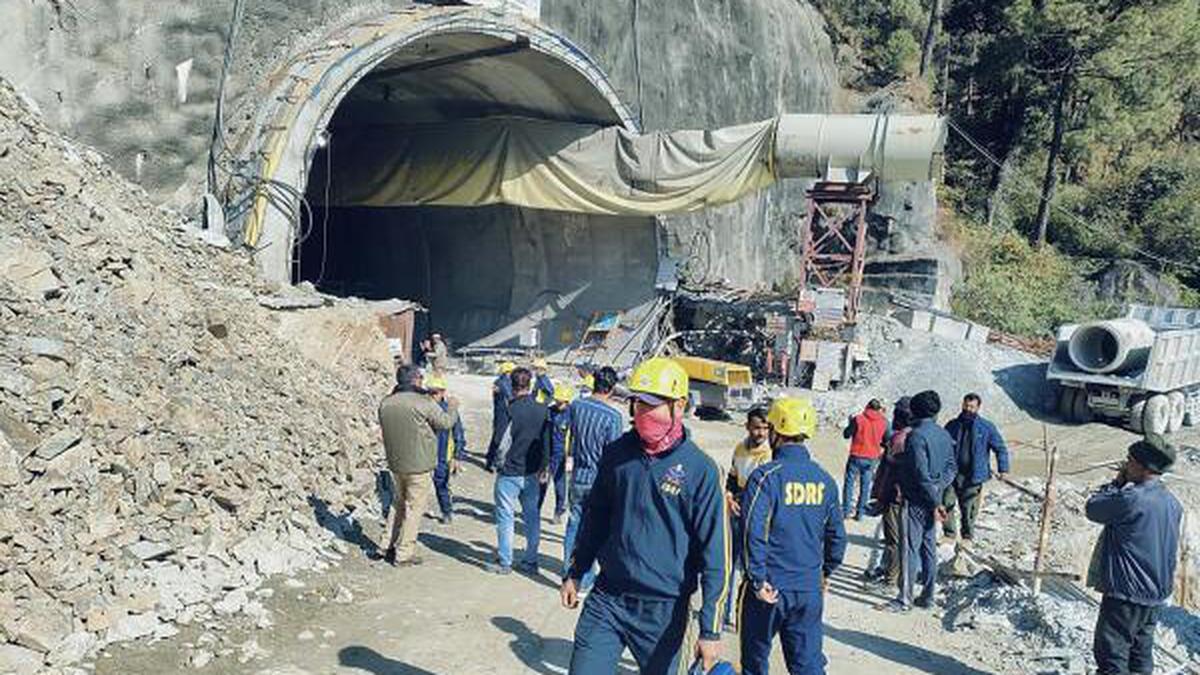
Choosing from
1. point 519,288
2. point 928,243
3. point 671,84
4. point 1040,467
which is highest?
point 671,84

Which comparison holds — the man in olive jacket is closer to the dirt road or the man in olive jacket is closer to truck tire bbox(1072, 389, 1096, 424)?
the dirt road

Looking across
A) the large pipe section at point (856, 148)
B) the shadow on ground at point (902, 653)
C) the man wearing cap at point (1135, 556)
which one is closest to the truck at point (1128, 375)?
the large pipe section at point (856, 148)

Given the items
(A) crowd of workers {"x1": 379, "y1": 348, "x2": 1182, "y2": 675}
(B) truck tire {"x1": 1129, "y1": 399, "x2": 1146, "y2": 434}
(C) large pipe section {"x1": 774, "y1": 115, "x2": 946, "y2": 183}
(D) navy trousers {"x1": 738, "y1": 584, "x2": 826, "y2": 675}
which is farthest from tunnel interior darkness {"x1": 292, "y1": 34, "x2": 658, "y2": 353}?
(D) navy trousers {"x1": 738, "y1": 584, "x2": 826, "y2": 675}

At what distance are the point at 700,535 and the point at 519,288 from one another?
67.5ft

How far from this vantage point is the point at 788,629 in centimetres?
506

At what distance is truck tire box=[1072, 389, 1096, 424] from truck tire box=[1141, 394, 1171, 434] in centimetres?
118

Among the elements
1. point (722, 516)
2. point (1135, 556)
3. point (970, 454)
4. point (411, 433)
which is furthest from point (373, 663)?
point (970, 454)

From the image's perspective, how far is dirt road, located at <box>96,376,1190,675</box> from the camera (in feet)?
20.4

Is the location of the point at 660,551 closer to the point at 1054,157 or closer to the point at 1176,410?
the point at 1176,410

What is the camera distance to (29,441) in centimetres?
641

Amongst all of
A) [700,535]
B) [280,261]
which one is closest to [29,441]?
[700,535]

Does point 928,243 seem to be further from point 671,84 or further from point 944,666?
point 944,666

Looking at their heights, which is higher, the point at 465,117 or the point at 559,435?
the point at 465,117

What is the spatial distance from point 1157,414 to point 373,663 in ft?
53.6
